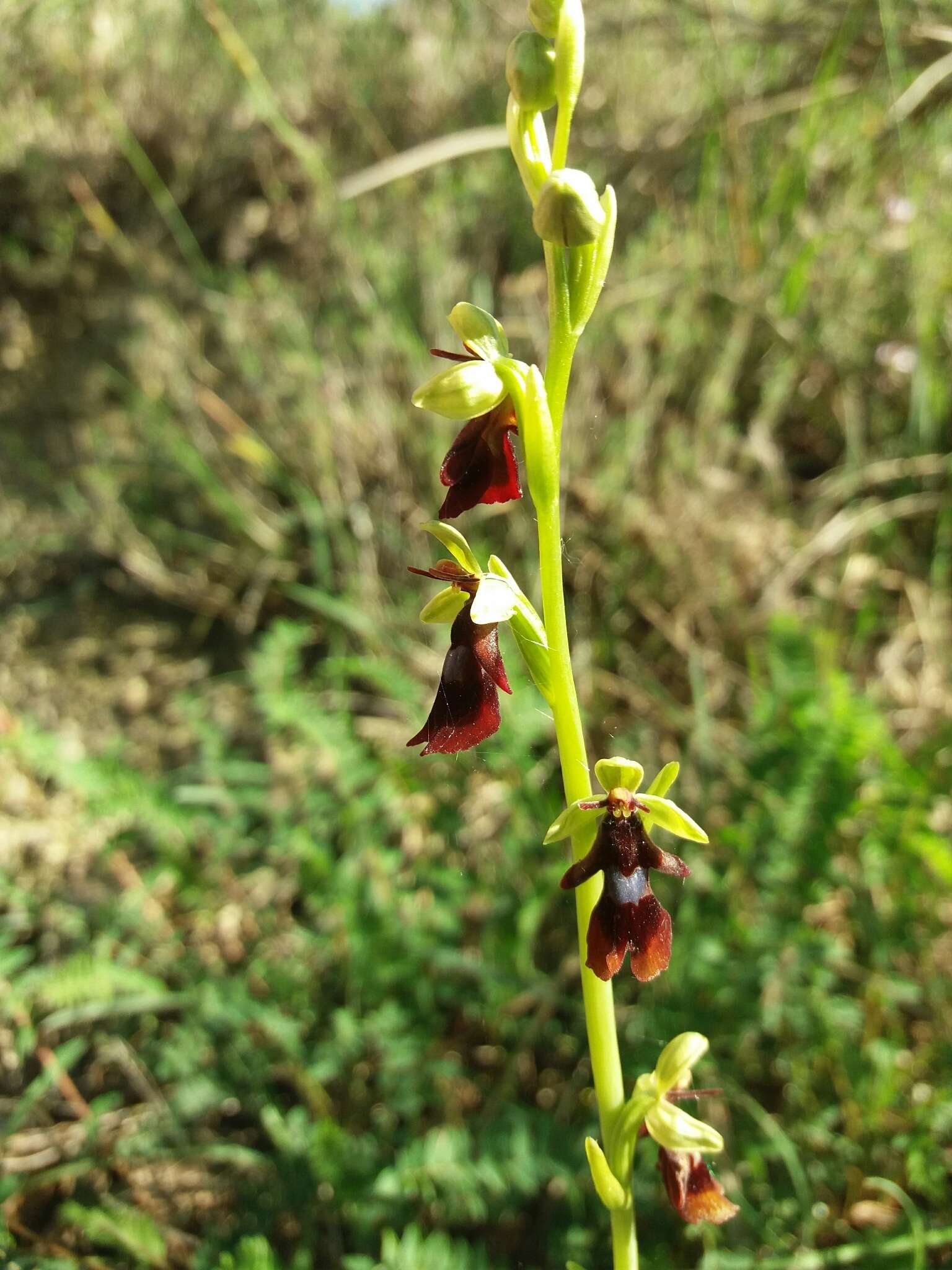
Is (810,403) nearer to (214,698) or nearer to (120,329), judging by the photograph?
(214,698)

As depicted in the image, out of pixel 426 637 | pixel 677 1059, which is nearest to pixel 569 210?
pixel 677 1059

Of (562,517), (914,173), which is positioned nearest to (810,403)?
(914,173)

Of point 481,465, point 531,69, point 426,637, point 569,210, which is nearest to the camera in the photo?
point 569,210

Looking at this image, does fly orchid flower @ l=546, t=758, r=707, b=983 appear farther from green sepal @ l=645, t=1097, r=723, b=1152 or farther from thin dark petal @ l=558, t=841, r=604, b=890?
green sepal @ l=645, t=1097, r=723, b=1152

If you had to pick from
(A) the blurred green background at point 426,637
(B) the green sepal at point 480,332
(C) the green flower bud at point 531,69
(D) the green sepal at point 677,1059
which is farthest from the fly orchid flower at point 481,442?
(A) the blurred green background at point 426,637

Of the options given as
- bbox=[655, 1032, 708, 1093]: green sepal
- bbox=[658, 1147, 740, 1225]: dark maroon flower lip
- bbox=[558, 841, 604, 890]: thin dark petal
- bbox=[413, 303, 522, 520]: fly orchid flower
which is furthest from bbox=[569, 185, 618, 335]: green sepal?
bbox=[658, 1147, 740, 1225]: dark maroon flower lip

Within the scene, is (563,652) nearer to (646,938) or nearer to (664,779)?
(664,779)

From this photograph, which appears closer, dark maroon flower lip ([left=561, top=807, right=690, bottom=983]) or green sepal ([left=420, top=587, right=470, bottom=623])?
dark maroon flower lip ([left=561, top=807, right=690, bottom=983])

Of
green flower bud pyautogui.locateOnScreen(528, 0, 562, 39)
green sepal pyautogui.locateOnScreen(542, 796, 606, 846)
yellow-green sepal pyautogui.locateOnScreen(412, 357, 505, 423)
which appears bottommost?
green sepal pyautogui.locateOnScreen(542, 796, 606, 846)
